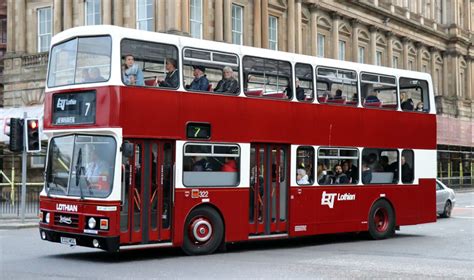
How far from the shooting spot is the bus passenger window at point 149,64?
13.6 metres

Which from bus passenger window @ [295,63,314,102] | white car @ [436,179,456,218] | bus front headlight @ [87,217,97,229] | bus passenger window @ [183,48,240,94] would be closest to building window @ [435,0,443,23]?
white car @ [436,179,456,218]

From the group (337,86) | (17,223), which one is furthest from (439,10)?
(337,86)

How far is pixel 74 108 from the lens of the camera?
535 inches

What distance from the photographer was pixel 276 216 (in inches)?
635

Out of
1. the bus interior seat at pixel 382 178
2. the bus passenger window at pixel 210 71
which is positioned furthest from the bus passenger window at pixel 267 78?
the bus interior seat at pixel 382 178

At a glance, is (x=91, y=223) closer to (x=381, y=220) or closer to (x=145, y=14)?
(x=381, y=220)

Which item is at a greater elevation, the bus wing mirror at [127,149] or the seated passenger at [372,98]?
the seated passenger at [372,98]

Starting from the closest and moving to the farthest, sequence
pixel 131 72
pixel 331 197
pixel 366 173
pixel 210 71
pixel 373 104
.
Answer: pixel 131 72 < pixel 210 71 < pixel 331 197 < pixel 366 173 < pixel 373 104

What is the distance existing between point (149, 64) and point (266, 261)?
4308mm

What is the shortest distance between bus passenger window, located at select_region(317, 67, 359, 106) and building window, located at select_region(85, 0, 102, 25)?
23.3 meters

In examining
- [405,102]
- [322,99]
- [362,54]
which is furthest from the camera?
[362,54]

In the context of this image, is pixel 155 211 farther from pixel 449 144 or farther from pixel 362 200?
pixel 449 144

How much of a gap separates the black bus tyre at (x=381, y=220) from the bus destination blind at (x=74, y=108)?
26.4ft

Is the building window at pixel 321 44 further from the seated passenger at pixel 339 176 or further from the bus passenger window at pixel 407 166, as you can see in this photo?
the seated passenger at pixel 339 176
